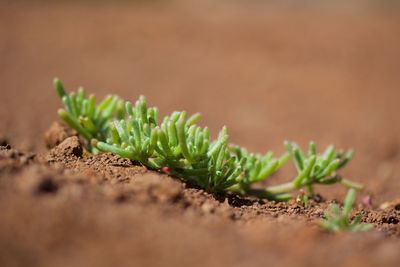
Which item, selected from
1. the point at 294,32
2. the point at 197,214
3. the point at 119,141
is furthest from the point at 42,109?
the point at 294,32

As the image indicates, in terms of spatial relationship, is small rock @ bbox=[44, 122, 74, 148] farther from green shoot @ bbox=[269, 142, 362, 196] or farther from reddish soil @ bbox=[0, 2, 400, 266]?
green shoot @ bbox=[269, 142, 362, 196]

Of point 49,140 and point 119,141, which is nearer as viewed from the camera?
point 119,141

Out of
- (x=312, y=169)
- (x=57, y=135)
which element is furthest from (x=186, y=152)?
(x=57, y=135)

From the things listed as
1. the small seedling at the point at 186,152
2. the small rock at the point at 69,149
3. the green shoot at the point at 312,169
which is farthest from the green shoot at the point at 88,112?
the green shoot at the point at 312,169

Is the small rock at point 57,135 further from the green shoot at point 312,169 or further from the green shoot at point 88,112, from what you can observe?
the green shoot at point 312,169

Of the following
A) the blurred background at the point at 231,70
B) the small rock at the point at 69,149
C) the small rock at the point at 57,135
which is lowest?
the small rock at the point at 69,149

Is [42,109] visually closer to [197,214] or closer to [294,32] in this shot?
[197,214]
